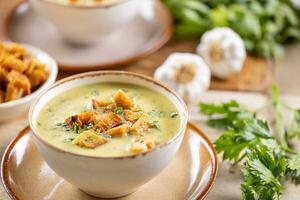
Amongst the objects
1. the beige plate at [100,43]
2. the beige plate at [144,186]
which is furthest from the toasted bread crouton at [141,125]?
the beige plate at [100,43]

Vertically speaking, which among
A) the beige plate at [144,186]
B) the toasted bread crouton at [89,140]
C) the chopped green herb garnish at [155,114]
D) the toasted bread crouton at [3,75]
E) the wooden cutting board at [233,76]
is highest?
the toasted bread crouton at [89,140]

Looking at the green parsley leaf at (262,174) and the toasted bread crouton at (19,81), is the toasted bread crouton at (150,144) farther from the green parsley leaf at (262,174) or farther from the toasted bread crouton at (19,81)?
the toasted bread crouton at (19,81)

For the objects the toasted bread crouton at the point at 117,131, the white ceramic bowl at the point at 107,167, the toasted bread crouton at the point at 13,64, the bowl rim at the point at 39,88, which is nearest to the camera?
the white ceramic bowl at the point at 107,167

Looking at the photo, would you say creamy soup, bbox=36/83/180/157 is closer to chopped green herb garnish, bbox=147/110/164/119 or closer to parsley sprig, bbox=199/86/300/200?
chopped green herb garnish, bbox=147/110/164/119

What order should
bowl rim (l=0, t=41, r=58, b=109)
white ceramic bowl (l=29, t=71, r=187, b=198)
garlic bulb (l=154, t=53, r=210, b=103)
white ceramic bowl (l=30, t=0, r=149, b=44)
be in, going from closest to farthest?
1. white ceramic bowl (l=29, t=71, r=187, b=198)
2. bowl rim (l=0, t=41, r=58, b=109)
3. garlic bulb (l=154, t=53, r=210, b=103)
4. white ceramic bowl (l=30, t=0, r=149, b=44)

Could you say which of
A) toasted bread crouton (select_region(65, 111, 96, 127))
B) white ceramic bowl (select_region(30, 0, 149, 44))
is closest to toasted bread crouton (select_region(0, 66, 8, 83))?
white ceramic bowl (select_region(30, 0, 149, 44))

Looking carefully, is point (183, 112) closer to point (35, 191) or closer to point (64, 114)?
point (64, 114)

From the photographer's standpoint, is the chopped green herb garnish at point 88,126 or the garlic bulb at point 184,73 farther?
the garlic bulb at point 184,73

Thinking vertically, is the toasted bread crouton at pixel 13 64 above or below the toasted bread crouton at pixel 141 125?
below
